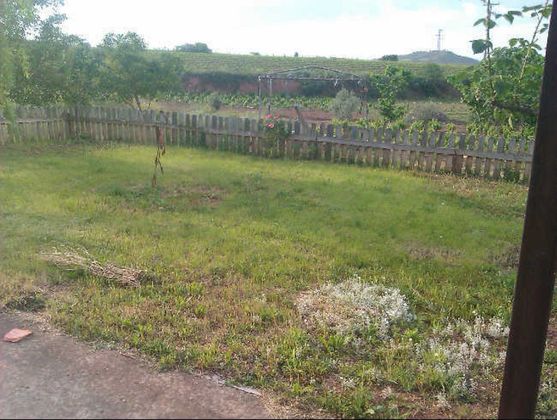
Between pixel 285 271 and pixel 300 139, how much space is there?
25.7ft

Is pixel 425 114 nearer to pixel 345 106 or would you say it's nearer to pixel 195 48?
pixel 345 106

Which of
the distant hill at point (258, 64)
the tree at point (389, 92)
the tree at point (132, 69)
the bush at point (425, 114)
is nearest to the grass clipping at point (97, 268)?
the tree at point (132, 69)

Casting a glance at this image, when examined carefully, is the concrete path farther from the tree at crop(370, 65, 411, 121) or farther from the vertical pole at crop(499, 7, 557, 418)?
the tree at crop(370, 65, 411, 121)

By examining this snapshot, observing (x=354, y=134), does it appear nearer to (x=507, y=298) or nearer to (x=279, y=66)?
(x=507, y=298)

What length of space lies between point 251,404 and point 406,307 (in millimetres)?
1926

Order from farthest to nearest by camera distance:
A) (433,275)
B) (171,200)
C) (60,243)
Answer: (171,200), (60,243), (433,275)

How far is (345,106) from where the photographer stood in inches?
882

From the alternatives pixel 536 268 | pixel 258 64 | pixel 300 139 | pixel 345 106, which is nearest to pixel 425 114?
pixel 345 106

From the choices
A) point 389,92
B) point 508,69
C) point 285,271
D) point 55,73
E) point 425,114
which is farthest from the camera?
point 425,114

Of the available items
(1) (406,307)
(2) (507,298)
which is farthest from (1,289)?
(2) (507,298)

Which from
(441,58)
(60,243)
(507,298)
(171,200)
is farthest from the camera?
(441,58)

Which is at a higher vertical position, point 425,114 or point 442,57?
point 442,57

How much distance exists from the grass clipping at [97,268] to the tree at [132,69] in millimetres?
10276

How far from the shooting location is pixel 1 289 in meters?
4.76
